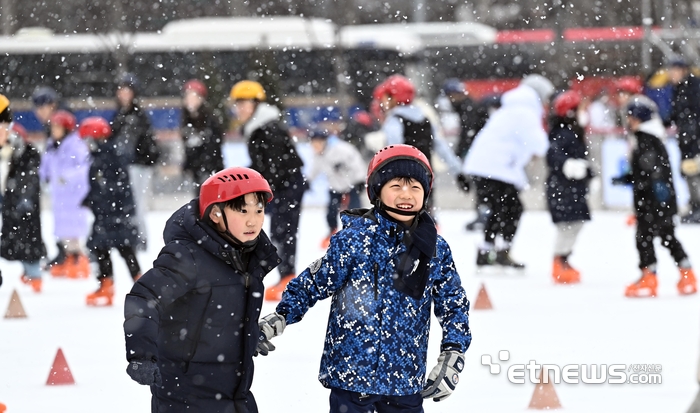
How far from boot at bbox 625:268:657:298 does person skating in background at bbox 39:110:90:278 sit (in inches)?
174

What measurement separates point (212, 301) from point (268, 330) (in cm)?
19

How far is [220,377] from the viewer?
3428 millimetres

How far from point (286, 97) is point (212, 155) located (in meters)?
17.6

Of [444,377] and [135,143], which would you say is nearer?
[444,377]

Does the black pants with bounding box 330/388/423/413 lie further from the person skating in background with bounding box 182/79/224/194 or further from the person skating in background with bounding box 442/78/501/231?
the person skating in background with bounding box 442/78/501/231

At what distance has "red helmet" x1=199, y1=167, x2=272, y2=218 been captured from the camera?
3.47m

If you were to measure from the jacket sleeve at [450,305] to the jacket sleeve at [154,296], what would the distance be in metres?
0.76

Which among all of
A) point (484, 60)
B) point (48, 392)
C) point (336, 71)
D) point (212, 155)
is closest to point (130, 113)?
point (212, 155)

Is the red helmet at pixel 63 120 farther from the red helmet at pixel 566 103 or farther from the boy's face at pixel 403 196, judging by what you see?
the boy's face at pixel 403 196

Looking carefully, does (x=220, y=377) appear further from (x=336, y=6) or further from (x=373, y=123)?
(x=336, y=6)

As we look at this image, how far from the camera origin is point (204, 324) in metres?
3.41

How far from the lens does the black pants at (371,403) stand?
3502 millimetres

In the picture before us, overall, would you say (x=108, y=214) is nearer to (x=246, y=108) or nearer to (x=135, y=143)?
(x=135, y=143)

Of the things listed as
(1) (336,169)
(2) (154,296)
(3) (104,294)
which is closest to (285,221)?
(3) (104,294)
